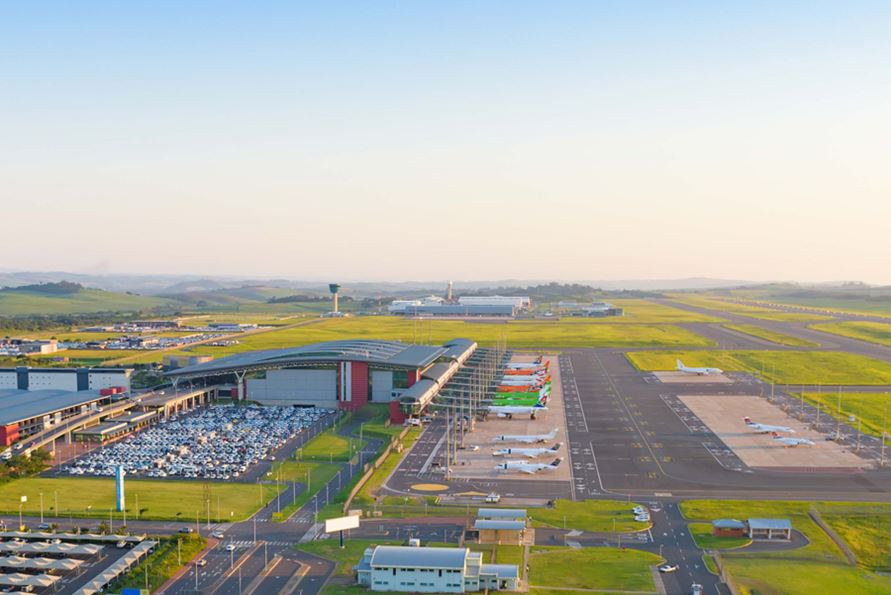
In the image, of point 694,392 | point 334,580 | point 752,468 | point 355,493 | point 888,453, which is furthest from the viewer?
point 694,392

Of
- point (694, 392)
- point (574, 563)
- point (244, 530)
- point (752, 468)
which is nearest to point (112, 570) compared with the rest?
point (244, 530)

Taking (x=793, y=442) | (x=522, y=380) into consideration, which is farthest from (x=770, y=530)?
(x=522, y=380)

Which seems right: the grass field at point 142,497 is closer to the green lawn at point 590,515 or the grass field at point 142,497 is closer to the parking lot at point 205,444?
the parking lot at point 205,444

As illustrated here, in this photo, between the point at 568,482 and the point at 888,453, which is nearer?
the point at 568,482

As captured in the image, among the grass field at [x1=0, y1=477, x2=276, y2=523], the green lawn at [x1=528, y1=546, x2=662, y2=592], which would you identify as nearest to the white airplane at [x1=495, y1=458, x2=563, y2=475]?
the green lawn at [x1=528, y1=546, x2=662, y2=592]

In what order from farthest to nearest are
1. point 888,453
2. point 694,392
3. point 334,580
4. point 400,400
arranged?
point 694,392, point 400,400, point 888,453, point 334,580

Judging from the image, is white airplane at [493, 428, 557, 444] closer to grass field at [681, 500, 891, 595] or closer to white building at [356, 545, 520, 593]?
grass field at [681, 500, 891, 595]

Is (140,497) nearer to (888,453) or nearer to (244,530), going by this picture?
(244,530)
